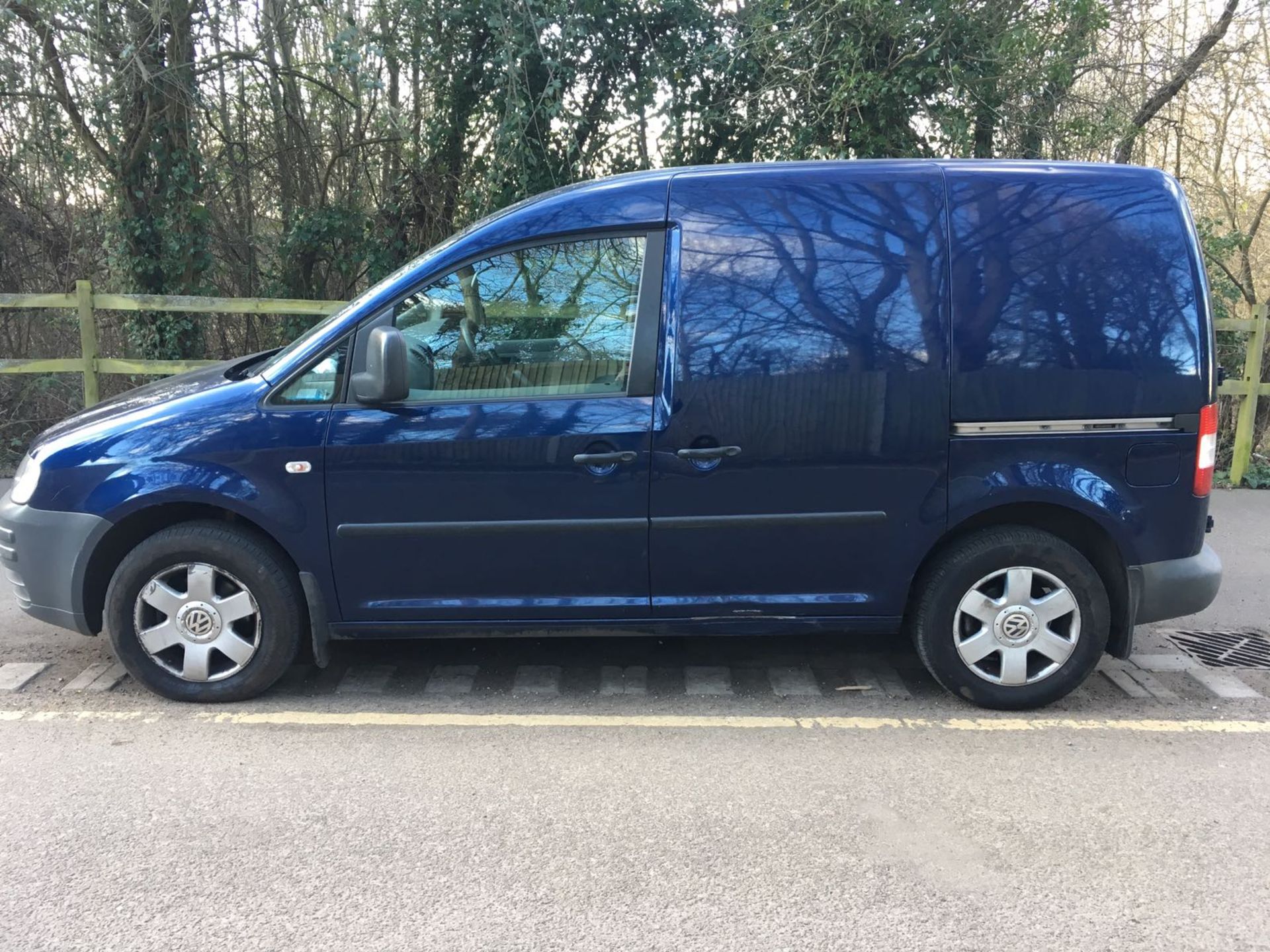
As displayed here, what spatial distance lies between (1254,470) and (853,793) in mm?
6878

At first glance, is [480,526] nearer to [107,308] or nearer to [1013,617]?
[1013,617]

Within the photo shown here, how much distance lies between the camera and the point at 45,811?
3094 millimetres

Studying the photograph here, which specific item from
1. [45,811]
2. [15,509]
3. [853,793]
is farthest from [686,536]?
[15,509]

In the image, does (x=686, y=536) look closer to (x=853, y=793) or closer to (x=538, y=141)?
(x=853, y=793)

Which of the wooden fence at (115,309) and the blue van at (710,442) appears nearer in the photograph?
the blue van at (710,442)

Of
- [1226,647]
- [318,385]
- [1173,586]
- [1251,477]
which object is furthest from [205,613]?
[1251,477]

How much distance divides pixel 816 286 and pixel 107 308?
6203 mm

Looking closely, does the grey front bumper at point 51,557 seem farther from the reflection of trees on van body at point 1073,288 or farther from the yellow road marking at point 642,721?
the reflection of trees on van body at point 1073,288

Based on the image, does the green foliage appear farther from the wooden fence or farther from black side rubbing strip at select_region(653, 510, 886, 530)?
black side rubbing strip at select_region(653, 510, 886, 530)

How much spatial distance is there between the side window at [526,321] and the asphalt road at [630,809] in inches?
54.0

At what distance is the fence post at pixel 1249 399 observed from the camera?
7.67 m

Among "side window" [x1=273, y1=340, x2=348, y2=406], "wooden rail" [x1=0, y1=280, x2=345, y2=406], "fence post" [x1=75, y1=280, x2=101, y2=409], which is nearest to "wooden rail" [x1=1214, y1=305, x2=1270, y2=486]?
"side window" [x1=273, y1=340, x2=348, y2=406]

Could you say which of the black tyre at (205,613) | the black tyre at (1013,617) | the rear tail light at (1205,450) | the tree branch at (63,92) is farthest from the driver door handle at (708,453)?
the tree branch at (63,92)

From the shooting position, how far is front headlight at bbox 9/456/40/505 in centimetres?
384
